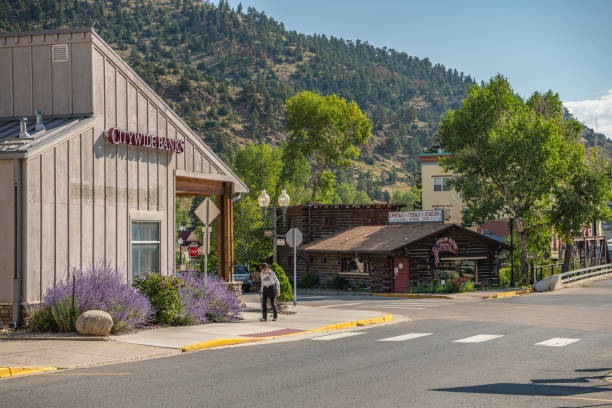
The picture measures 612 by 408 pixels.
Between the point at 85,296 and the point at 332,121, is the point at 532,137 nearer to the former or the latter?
the point at 332,121

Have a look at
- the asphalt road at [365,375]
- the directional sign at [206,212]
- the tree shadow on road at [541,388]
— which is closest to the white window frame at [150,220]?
the directional sign at [206,212]

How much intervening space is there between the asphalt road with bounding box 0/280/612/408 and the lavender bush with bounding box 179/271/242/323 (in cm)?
344

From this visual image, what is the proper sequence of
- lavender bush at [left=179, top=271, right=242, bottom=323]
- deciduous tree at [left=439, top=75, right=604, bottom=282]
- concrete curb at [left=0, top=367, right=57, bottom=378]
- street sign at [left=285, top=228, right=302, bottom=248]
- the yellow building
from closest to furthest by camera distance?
concrete curb at [left=0, top=367, right=57, bottom=378]
lavender bush at [left=179, top=271, right=242, bottom=323]
street sign at [left=285, top=228, right=302, bottom=248]
deciduous tree at [left=439, top=75, right=604, bottom=282]
the yellow building

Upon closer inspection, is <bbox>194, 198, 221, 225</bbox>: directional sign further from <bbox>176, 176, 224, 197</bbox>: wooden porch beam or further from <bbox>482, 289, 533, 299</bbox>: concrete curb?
<bbox>482, 289, 533, 299</bbox>: concrete curb

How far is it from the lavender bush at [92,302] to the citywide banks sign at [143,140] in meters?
3.65

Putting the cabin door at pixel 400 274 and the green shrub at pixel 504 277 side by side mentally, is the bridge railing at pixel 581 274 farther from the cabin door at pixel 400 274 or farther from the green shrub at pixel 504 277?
the cabin door at pixel 400 274

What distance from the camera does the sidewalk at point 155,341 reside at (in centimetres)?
1308

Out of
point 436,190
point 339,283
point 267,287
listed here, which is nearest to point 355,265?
point 339,283

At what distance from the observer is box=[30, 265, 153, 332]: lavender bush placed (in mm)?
16219

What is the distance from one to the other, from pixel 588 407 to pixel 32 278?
1240 cm

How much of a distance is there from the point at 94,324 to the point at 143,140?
20.4 feet

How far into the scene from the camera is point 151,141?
20.2 m

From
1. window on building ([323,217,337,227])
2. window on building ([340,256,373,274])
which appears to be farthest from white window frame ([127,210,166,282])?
window on building ([323,217,337,227])

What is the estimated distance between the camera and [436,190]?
7081 centimetres
